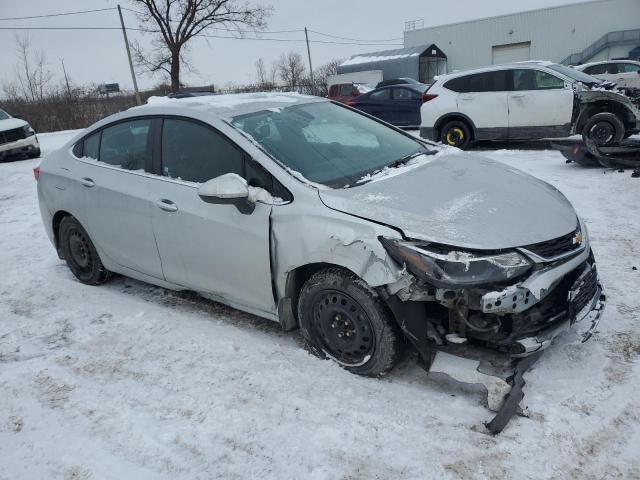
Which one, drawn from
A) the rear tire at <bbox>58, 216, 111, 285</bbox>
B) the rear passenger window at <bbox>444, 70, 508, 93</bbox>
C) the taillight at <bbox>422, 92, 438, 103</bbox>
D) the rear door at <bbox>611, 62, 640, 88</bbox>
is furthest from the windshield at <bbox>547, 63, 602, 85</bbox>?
the rear tire at <bbox>58, 216, 111, 285</bbox>

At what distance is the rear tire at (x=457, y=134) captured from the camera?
10.3 metres

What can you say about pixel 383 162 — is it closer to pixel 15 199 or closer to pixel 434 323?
pixel 434 323

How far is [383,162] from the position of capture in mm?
3586

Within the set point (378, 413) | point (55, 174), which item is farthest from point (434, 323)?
point (55, 174)

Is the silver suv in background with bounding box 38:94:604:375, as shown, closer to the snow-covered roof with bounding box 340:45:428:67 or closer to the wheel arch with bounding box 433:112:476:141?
the wheel arch with bounding box 433:112:476:141

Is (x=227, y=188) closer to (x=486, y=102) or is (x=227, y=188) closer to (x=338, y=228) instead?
(x=338, y=228)

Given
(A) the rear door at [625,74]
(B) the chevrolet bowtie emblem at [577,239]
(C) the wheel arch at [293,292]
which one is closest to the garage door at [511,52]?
(A) the rear door at [625,74]

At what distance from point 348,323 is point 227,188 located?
1.07 metres

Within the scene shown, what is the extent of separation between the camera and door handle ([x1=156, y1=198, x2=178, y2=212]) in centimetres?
359

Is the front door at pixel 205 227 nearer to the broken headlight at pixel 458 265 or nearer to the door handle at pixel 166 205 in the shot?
the door handle at pixel 166 205

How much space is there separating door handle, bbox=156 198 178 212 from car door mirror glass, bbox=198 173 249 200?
0.56 m

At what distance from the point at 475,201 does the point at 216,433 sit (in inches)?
75.9

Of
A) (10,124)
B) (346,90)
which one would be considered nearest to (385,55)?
(346,90)

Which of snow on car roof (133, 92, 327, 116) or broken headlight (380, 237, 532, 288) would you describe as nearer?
broken headlight (380, 237, 532, 288)
